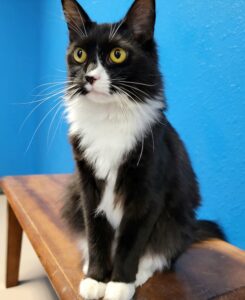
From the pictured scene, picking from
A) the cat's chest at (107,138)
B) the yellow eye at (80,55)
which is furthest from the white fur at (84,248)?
the yellow eye at (80,55)

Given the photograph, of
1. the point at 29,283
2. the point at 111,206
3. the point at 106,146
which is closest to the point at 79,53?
the point at 106,146

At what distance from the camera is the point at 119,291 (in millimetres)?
699

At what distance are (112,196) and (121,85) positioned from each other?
24cm

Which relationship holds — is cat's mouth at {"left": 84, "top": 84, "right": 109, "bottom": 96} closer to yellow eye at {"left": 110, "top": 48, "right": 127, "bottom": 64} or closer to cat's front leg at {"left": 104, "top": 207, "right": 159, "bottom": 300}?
yellow eye at {"left": 110, "top": 48, "right": 127, "bottom": 64}

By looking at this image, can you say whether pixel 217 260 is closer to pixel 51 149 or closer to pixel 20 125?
pixel 51 149

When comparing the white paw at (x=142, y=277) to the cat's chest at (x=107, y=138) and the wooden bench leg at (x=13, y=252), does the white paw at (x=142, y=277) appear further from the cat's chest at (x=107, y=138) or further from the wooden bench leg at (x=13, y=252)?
the wooden bench leg at (x=13, y=252)

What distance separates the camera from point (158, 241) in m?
0.80

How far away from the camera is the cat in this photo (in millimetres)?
707

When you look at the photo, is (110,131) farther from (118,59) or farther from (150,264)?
(150,264)

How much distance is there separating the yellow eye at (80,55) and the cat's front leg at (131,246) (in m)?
0.35

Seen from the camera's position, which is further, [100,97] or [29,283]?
[29,283]

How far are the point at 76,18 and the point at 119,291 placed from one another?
0.61 m

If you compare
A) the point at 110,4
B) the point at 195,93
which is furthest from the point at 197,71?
the point at 110,4

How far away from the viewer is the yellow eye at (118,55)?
70 centimetres
